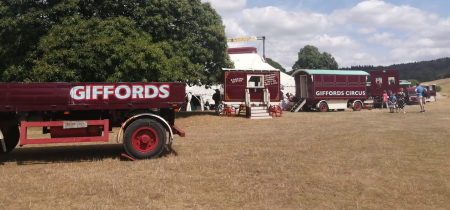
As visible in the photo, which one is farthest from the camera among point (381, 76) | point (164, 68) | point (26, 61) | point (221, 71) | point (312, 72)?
point (381, 76)

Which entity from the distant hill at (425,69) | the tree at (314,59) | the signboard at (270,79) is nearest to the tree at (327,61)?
the tree at (314,59)

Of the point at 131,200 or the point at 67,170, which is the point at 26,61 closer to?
the point at 67,170

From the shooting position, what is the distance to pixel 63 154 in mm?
8938

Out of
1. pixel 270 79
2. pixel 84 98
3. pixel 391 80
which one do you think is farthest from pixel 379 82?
pixel 84 98

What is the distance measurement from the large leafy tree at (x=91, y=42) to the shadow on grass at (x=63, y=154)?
5.38m

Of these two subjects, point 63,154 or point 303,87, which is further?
point 303,87

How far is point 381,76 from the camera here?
103 ft

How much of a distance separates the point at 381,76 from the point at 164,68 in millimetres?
22258

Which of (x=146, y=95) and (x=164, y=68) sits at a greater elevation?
(x=164, y=68)

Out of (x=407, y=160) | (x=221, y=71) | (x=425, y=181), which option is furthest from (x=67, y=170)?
(x=221, y=71)

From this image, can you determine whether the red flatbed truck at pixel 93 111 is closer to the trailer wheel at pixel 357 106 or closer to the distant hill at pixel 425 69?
the trailer wheel at pixel 357 106

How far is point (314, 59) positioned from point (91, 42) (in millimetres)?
61725

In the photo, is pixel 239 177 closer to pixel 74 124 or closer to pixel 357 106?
pixel 74 124

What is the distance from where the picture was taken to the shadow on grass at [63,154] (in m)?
8.09
